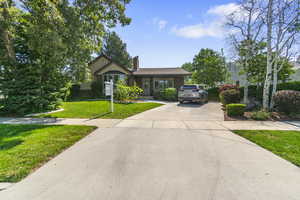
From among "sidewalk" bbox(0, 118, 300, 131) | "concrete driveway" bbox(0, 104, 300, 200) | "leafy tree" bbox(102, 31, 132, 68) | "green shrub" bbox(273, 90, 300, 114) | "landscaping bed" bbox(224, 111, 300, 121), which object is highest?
"leafy tree" bbox(102, 31, 132, 68)

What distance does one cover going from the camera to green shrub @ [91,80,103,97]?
62.8 ft

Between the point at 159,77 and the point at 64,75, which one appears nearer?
the point at 64,75

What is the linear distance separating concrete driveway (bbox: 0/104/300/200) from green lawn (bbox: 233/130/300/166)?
313 mm

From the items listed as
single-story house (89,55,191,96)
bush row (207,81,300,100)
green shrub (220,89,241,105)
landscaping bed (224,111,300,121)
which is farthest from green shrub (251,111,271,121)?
single-story house (89,55,191,96)

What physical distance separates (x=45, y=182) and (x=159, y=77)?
18917mm

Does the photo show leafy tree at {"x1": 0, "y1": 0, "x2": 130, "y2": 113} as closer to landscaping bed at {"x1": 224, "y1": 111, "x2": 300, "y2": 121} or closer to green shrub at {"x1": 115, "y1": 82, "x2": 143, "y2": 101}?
green shrub at {"x1": 115, "y1": 82, "x2": 143, "y2": 101}

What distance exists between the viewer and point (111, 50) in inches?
1742

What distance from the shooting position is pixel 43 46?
23.8ft

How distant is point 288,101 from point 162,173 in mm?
8898

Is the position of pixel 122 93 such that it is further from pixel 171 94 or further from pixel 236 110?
pixel 236 110

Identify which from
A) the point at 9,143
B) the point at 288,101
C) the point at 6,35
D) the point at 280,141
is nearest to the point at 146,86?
the point at 6,35

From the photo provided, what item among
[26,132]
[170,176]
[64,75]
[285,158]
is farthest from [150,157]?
[64,75]

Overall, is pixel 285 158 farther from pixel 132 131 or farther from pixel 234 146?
pixel 132 131

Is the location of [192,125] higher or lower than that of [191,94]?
lower
